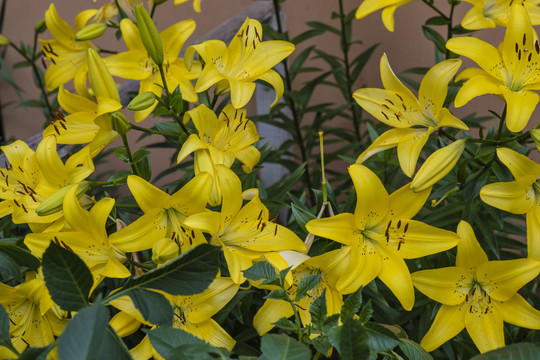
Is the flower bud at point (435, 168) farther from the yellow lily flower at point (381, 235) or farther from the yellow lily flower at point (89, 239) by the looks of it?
the yellow lily flower at point (89, 239)

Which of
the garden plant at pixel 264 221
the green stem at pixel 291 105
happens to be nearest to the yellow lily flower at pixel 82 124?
the garden plant at pixel 264 221

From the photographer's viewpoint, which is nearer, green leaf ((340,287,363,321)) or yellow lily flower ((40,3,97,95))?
green leaf ((340,287,363,321))

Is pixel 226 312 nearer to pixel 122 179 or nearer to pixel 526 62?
pixel 122 179

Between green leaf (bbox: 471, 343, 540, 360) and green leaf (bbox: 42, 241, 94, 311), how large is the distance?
29 centimetres

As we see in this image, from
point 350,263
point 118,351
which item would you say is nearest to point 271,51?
point 350,263

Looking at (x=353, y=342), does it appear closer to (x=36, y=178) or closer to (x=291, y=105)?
(x=36, y=178)

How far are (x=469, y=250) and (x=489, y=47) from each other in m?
0.25

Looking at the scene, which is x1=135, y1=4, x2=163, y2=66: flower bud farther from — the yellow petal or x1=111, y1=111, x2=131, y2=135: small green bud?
the yellow petal

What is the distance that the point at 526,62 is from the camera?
27.6 inches

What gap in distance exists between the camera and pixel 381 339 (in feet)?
1.55

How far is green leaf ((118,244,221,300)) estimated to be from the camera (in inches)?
17.0

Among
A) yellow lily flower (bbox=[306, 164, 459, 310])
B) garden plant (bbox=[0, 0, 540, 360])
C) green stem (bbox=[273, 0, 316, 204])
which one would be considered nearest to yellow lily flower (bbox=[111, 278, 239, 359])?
garden plant (bbox=[0, 0, 540, 360])

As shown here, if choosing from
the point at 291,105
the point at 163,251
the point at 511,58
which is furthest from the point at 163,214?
the point at 291,105

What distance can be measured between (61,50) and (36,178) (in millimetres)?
381
